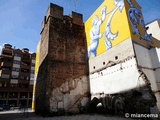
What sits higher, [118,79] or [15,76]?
[15,76]

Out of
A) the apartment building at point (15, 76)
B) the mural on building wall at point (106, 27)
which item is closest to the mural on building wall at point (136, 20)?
the mural on building wall at point (106, 27)

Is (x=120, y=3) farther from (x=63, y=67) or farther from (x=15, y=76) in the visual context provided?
(x=15, y=76)

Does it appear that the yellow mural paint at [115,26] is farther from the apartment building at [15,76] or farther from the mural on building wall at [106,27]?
the apartment building at [15,76]

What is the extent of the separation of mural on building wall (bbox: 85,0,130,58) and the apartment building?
30.9 metres

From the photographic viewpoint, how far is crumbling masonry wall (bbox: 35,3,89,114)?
10.8 metres

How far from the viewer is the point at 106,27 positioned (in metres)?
11.1

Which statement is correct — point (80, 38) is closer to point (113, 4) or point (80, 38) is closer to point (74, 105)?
point (113, 4)

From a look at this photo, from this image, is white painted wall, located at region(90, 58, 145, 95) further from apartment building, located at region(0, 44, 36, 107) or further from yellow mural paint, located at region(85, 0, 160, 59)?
apartment building, located at region(0, 44, 36, 107)

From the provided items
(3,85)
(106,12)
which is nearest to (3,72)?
(3,85)

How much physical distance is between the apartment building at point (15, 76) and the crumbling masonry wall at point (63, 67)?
27164mm

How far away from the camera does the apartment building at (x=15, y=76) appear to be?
34562 mm

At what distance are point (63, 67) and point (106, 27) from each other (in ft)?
17.5

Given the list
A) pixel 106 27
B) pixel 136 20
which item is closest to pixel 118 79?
pixel 106 27

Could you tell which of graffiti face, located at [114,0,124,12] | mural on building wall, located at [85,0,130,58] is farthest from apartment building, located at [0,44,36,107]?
graffiti face, located at [114,0,124,12]
